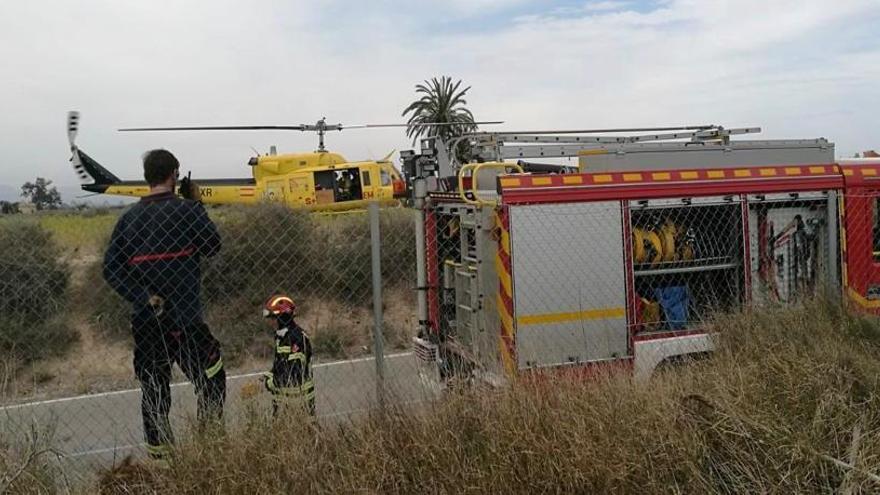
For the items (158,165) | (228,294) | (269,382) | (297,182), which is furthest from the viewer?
(297,182)

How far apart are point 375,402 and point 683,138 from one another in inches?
216

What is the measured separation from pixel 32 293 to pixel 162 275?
6986mm

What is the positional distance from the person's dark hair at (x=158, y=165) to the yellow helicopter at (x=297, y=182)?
1779 centimetres

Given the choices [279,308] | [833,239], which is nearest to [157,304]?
[279,308]

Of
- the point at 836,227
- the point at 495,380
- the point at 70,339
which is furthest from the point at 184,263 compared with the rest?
the point at 70,339

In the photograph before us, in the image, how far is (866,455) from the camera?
376 centimetres

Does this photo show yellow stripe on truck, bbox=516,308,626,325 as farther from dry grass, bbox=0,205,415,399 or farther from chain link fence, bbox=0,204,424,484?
dry grass, bbox=0,205,415,399

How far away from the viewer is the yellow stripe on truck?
5.55 meters

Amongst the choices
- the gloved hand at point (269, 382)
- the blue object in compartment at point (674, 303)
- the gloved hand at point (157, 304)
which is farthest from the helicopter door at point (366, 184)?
the gloved hand at point (157, 304)

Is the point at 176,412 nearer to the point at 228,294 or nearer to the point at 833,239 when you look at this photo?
the point at 833,239

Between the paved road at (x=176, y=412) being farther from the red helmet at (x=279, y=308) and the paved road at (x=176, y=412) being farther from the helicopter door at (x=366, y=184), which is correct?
the helicopter door at (x=366, y=184)

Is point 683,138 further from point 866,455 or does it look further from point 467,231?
point 866,455

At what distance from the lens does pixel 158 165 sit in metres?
4.69

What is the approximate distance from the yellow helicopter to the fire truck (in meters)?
16.1
